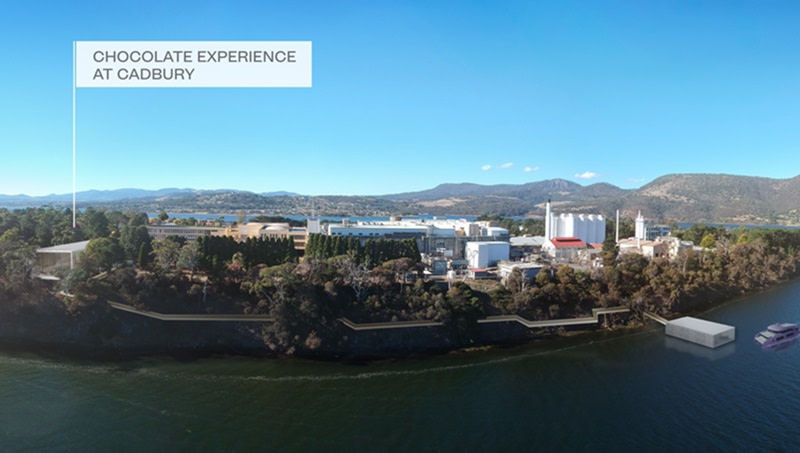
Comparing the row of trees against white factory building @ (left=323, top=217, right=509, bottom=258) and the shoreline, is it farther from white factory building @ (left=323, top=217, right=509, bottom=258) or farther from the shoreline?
the shoreline

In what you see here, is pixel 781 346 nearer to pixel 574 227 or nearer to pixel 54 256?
pixel 574 227

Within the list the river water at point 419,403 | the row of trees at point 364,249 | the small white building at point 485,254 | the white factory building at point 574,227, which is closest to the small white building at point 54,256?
the river water at point 419,403

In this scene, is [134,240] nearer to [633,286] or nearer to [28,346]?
[28,346]

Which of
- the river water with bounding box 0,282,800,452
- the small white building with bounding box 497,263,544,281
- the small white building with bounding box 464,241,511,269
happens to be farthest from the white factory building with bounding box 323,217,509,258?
the river water with bounding box 0,282,800,452

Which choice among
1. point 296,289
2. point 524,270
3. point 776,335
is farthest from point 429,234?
point 776,335

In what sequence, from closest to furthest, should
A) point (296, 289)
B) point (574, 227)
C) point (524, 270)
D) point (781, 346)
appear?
point (781, 346) < point (296, 289) < point (524, 270) < point (574, 227)

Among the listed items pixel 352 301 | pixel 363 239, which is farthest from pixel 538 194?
pixel 352 301
